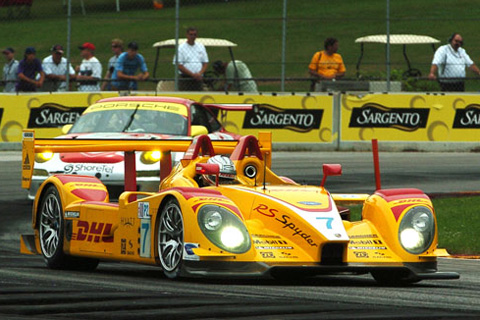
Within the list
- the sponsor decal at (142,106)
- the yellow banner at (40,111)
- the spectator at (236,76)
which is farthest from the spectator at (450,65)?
the sponsor decal at (142,106)

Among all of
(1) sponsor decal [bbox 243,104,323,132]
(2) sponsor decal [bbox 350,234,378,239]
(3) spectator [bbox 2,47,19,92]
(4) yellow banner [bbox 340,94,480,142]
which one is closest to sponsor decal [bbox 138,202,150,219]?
(2) sponsor decal [bbox 350,234,378,239]

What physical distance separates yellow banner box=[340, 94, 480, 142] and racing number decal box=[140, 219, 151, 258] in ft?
48.6

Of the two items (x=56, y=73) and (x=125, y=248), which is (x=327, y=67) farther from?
(x=125, y=248)

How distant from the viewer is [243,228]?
340 inches

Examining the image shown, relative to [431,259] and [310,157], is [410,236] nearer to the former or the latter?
[431,259]

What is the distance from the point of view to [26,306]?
7176 mm

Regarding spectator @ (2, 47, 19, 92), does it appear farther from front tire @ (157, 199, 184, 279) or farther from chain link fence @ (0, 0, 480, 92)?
front tire @ (157, 199, 184, 279)

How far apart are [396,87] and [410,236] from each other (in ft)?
50.5

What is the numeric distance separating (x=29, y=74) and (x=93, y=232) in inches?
550

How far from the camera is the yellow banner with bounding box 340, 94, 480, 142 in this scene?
23.7 metres

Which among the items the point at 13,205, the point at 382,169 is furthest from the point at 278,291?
the point at 382,169

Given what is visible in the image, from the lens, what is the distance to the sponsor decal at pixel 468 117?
23672mm

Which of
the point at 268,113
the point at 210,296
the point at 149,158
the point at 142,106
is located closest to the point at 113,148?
the point at 210,296

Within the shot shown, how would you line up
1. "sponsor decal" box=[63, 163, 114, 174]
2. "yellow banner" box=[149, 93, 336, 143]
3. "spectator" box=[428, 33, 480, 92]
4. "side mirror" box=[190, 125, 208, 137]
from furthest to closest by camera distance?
"spectator" box=[428, 33, 480, 92] < "yellow banner" box=[149, 93, 336, 143] < "side mirror" box=[190, 125, 208, 137] < "sponsor decal" box=[63, 163, 114, 174]
